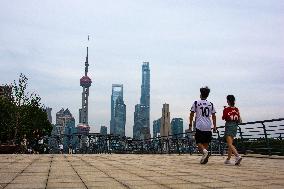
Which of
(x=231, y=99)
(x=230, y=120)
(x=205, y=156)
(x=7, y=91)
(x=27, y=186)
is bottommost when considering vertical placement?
(x=27, y=186)

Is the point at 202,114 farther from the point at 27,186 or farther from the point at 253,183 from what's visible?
the point at 27,186

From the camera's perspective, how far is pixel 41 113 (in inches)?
2347

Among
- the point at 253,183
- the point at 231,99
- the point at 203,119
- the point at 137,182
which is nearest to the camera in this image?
the point at 253,183

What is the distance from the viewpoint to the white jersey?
9.00 metres

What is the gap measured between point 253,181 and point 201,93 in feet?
14.0

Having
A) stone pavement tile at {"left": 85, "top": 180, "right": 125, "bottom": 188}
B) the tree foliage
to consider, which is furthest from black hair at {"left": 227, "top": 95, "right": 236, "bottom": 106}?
the tree foliage

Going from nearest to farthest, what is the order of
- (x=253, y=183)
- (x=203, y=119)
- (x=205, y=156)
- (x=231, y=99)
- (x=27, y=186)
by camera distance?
1. (x=27, y=186)
2. (x=253, y=183)
3. (x=205, y=156)
4. (x=203, y=119)
5. (x=231, y=99)

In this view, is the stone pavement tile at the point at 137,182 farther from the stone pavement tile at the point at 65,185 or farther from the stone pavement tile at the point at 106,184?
the stone pavement tile at the point at 65,185

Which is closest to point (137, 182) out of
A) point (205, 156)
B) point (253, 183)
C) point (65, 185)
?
point (65, 185)

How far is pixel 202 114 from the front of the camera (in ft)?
29.8

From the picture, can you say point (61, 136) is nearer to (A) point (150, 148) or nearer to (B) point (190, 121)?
(A) point (150, 148)

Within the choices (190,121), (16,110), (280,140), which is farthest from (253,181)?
(16,110)

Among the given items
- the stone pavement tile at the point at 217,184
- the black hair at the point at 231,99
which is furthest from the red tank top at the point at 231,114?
the stone pavement tile at the point at 217,184

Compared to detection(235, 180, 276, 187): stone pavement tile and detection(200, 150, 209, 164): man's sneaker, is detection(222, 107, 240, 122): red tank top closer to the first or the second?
detection(200, 150, 209, 164): man's sneaker
